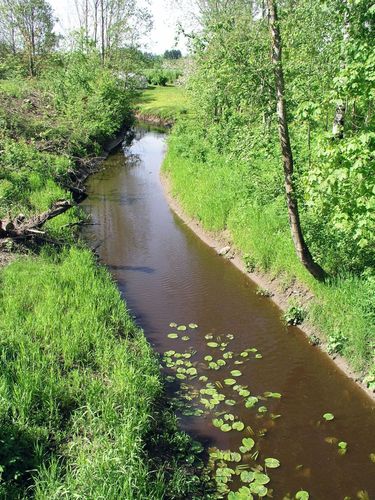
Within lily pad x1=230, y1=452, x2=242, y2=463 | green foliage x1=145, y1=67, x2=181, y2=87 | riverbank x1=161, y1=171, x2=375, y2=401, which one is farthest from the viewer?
green foliage x1=145, y1=67, x2=181, y2=87

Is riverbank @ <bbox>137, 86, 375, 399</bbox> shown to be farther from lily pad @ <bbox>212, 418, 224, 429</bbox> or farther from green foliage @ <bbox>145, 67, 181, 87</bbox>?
green foliage @ <bbox>145, 67, 181, 87</bbox>

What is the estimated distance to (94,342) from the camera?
31.1 ft

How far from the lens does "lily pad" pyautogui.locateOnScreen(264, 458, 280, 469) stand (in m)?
7.33

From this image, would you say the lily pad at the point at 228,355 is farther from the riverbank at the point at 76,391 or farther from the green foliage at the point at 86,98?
the green foliage at the point at 86,98

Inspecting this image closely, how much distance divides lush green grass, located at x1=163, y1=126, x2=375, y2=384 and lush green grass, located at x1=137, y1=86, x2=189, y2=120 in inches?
822

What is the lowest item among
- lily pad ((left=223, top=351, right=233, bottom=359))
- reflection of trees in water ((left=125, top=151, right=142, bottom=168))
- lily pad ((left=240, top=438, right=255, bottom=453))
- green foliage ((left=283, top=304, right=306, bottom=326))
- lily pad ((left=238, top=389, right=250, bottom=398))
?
lily pad ((left=240, top=438, right=255, bottom=453))

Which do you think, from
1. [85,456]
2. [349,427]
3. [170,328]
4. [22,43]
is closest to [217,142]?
[170,328]

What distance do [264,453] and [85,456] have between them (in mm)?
3008

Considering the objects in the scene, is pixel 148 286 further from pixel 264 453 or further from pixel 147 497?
pixel 147 497

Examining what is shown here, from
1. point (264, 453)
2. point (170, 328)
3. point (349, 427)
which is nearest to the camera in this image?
point (264, 453)

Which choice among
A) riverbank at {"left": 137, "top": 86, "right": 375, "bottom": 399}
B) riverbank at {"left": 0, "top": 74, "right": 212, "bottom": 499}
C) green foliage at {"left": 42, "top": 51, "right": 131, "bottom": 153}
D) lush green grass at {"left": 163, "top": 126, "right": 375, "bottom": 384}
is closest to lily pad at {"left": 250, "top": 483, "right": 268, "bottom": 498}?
riverbank at {"left": 0, "top": 74, "right": 212, "bottom": 499}

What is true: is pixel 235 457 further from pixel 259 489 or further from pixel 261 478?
pixel 259 489

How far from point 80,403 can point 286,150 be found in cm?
686

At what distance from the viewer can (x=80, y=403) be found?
770 cm
